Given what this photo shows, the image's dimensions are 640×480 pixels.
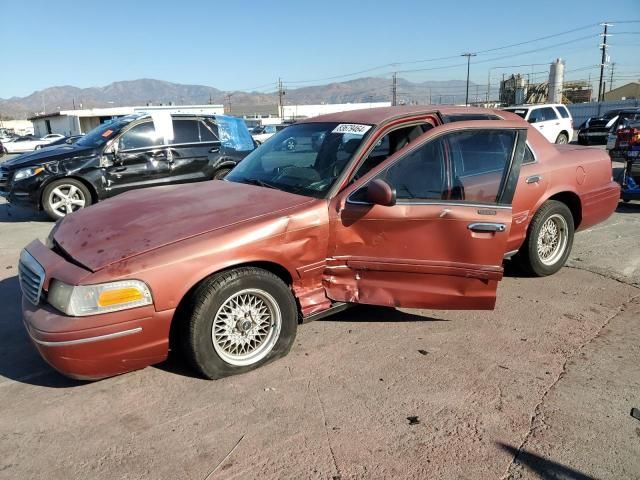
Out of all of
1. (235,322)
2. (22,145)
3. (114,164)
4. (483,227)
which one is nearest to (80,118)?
(22,145)

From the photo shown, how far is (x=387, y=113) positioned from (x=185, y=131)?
Answer: 5819mm

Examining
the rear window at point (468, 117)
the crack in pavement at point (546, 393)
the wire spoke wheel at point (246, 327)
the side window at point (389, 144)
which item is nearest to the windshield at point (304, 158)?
the side window at point (389, 144)

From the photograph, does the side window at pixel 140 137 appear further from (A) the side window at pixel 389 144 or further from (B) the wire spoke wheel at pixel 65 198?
(A) the side window at pixel 389 144

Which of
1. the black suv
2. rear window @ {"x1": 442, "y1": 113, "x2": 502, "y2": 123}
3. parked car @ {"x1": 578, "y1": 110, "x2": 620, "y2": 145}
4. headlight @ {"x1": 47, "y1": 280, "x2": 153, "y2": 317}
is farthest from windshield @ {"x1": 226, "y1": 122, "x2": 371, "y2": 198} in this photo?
parked car @ {"x1": 578, "y1": 110, "x2": 620, "y2": 145}

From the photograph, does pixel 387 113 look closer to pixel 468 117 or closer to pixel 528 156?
pixel 468 117

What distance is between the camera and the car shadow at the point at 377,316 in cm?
423

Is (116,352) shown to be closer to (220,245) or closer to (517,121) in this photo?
(220,245)

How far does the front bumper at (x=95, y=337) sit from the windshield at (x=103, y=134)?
Result: 234 inches

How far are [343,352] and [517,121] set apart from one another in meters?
2.55

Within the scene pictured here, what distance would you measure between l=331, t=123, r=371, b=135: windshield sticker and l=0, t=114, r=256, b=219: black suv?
160 inches

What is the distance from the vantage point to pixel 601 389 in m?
3.13

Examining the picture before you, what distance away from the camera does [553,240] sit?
5223 mm

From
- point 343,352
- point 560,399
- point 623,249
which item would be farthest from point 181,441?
point 623,249

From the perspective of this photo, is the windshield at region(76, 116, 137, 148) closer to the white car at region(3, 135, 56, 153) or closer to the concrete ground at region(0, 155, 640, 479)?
the concrete ground at region(0, 155, 640, 479)
